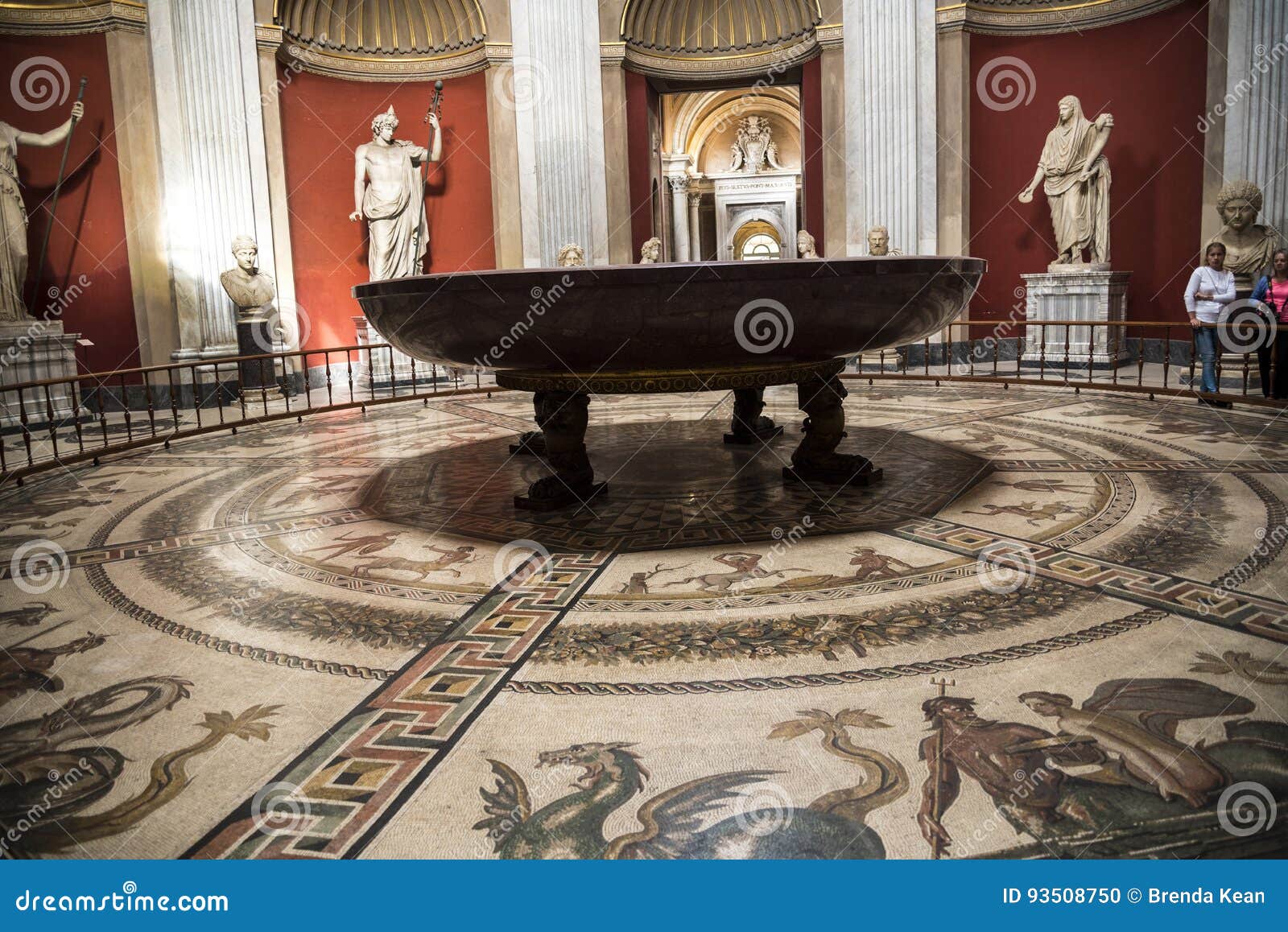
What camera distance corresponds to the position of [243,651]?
2.51 m

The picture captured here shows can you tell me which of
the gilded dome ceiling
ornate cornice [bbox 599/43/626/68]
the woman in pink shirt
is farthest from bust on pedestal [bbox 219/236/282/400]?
the woman in pink shirt

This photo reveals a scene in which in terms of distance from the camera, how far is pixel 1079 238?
9594mm

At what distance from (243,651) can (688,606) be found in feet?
4.06

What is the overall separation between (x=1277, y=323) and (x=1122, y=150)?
453 centimetres

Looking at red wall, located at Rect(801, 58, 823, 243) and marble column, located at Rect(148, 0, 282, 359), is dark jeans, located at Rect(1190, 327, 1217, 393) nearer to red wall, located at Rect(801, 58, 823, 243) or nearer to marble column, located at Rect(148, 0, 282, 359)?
red wall, located at Rect(801, 58, 823, 243)

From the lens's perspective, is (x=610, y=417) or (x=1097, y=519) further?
(x=610, y=417)

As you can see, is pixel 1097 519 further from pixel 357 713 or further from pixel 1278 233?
pixel 1278 233

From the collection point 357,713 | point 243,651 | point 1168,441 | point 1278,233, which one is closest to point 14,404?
point 243,651

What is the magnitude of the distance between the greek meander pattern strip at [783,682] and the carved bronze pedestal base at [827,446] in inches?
76.7

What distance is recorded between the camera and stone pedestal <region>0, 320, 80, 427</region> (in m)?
7.88

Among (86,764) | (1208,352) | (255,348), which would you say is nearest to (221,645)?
(86,764)

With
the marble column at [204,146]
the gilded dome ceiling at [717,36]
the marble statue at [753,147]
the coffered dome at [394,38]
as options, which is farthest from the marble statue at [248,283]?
the marble statue at [753,147]

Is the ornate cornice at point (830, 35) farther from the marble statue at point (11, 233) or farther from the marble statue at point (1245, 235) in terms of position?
the marble statue at point (11, 233)

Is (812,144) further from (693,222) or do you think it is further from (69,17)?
(693,222)
